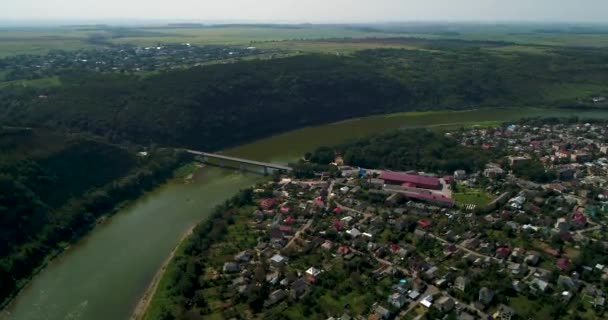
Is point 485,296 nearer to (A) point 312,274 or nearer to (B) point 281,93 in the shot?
(A) point 312,274

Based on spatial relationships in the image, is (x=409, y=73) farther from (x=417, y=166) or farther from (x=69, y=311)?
(x=69, y=311)

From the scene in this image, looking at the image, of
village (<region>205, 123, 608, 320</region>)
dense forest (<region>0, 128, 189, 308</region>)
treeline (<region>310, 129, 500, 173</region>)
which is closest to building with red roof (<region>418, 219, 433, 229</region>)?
village (<region>205, 123, 608, 320</region>)

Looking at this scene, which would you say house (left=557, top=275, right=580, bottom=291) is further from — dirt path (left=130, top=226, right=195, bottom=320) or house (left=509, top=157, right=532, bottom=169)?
dirt path (left=130, top=226, right=195, bottom=320)

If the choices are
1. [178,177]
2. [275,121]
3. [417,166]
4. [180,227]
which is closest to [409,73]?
[275,121]

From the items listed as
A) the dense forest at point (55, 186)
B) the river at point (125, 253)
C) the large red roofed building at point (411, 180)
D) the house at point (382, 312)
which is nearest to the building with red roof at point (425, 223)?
the large red roofed building at point (411, 180)

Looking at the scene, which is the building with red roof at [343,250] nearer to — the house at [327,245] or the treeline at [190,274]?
the house at [327,245]

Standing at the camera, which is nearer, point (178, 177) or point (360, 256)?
point (360, 256)
